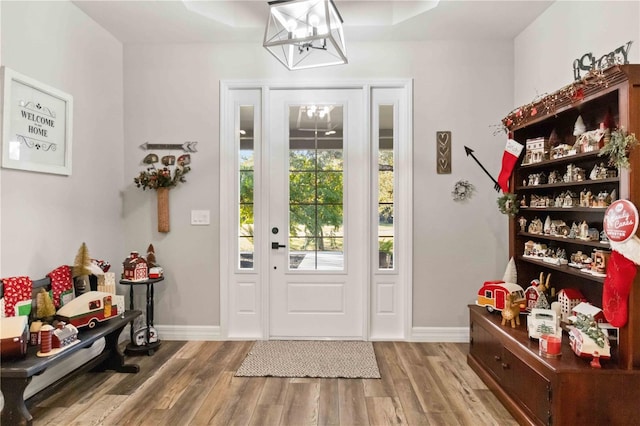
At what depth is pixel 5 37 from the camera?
2186 millimetres

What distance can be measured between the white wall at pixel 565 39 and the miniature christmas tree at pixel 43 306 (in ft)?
12.6

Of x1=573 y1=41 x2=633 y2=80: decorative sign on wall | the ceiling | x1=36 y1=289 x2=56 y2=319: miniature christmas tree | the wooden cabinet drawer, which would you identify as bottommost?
the wooden cabinet drawer

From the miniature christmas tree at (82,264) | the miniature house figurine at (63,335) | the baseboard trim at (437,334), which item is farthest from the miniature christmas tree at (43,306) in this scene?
the baseboard trim at (437,334)

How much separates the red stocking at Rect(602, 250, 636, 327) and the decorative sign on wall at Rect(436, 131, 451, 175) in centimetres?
168

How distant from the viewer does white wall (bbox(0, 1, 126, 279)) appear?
2.27 m

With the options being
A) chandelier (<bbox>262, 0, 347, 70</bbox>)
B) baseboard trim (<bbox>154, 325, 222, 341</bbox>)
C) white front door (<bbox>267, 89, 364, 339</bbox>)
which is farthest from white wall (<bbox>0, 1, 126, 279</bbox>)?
chandelier (<bbox>262, 0, 347, 70</bbox>)

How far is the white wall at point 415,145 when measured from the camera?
10.9 ft

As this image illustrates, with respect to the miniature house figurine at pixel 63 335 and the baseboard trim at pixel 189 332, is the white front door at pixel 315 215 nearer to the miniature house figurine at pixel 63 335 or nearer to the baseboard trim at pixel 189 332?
the baseboard trim at pixel 189 332

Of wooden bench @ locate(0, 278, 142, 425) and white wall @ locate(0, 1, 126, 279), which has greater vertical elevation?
white wall @ locate(0, 1, 126, 279)

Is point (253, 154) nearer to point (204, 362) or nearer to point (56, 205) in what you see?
point (56, 205)

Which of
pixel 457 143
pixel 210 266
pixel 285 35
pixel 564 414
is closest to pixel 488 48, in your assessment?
pixel 457 143

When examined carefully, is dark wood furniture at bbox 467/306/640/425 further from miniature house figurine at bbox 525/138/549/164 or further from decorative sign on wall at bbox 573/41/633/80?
decorative sign on wall at bbox 573/41/633/80

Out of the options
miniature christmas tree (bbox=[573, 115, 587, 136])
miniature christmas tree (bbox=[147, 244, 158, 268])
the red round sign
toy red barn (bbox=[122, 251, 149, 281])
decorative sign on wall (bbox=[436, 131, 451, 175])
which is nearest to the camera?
the red round sign

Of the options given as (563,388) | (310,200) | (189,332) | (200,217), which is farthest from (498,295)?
(189,332)
